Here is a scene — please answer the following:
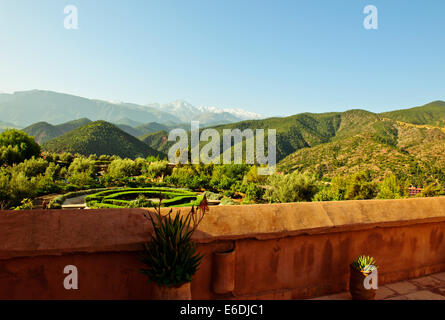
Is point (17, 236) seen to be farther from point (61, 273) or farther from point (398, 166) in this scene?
point (398, 166)

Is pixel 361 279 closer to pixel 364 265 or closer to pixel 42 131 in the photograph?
pixel 364 265

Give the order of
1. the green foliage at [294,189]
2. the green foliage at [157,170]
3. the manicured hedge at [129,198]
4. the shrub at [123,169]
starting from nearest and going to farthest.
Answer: the manicured hedge at [129,198] → the green foliage at [294,189] → the shrub at [123,169] → the green foliage at [157,170]

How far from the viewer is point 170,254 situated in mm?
2301

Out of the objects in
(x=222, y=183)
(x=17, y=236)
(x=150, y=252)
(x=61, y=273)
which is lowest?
(x=222, y=183)

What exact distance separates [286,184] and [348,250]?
13.9m

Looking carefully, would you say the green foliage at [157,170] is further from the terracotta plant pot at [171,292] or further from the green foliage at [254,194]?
the terracotta plant pot at [171,292]

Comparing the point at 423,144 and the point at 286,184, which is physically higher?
the point at 423,144

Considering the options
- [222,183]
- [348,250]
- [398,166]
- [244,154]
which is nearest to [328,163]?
[398,166]

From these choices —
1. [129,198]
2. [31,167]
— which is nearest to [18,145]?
[31,167]

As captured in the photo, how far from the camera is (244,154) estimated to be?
59281 millimetres

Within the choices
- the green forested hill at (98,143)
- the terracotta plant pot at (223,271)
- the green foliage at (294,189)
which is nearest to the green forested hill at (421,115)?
the green forested hill at (98,143)

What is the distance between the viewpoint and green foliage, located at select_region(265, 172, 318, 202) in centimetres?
1653

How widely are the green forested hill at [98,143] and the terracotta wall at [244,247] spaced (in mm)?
69156

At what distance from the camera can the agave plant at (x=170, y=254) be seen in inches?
88.0
